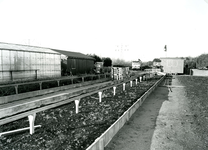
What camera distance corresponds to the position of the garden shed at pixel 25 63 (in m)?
16.0

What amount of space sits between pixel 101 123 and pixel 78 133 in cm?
137

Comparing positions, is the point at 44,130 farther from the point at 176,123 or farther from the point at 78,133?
the point at 176,123

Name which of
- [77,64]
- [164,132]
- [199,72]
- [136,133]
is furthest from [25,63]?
[199,72]

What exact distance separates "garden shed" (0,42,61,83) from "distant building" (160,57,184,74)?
3864cm

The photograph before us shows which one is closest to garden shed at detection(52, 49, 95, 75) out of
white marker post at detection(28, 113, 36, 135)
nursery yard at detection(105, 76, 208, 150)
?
nursery yard at detection(105, 76, 208, 150)

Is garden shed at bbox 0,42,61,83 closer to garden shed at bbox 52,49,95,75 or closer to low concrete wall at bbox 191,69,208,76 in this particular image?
garden shed at bbox 52,49,95,75

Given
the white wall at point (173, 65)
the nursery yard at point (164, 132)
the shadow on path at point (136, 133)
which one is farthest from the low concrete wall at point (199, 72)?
the shadow on path at point (136, 133)

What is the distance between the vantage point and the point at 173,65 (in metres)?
51.4

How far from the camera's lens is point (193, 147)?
17.9 feet

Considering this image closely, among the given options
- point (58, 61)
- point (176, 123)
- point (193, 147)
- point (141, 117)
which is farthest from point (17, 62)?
point (193, 147)

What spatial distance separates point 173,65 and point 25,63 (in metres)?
44.9

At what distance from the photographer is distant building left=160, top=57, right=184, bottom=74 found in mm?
50281

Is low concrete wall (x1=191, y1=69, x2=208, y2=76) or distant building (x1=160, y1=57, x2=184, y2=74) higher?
distant building (x1=160, y1=57, x2=184, y2=74)

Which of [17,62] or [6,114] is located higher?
[17,62]
